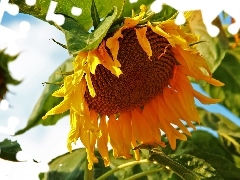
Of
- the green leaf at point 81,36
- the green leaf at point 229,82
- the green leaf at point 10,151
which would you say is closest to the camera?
the green leaf at point 81,36

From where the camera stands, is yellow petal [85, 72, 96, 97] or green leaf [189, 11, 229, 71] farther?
green leaf [189, 11, 229, 71]

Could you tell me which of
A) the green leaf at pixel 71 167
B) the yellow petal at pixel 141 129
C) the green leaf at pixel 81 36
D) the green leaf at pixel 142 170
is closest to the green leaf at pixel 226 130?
the green leaf at pixel 142 170

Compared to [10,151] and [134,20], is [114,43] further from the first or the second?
[10,151]

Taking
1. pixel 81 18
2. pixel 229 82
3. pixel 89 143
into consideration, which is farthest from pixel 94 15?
pixel 229 82

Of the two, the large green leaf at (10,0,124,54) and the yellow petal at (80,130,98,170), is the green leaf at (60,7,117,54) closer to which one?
the large green leaf at (10,0,124,54)

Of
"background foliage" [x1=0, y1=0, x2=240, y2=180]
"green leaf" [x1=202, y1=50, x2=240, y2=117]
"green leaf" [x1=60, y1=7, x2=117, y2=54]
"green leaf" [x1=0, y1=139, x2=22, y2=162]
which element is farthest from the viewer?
"green leaf" [x1=202, y1=50, x2=240, y2=117]

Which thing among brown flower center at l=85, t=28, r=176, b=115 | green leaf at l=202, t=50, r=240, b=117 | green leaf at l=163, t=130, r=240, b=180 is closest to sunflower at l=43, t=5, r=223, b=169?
brown flower center at l=85, t=28, r=176, b=115

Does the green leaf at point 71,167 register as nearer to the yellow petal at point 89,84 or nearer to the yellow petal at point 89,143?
the yellow petal at point 89,143
